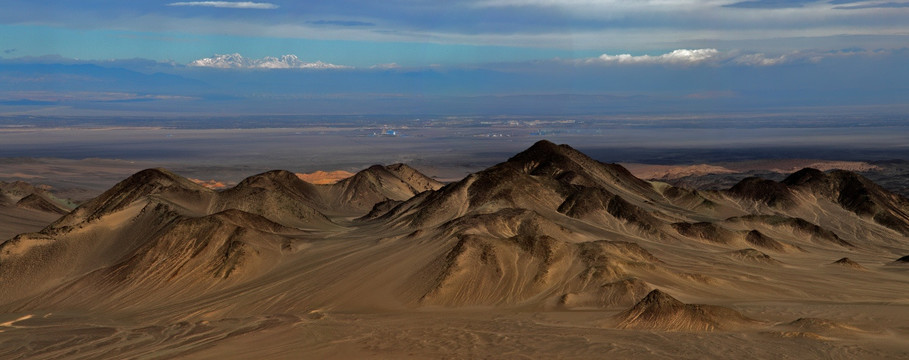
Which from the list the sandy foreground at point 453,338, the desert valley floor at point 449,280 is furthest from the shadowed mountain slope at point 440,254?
the sandy foreground at point 453,338

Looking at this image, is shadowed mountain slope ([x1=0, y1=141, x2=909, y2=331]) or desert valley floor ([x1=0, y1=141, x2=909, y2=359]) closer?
desert valley floor ([x1=0, y1=141, x2=909, y2=359])

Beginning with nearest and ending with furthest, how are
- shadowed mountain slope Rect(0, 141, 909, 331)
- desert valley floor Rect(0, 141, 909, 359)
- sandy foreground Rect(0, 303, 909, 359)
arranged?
sandy foreground Rect(0, 303, 909, 359) < desert valley floor Rect(0, 141, 909, 359) < shadowed mountain slope Rect(0, 141, 909, 331)

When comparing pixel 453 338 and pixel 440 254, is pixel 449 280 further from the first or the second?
pixel 453 338

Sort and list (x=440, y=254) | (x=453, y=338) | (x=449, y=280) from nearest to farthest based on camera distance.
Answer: (x=453, y=338) < (x=449, y=280) < (x=440, y=254)

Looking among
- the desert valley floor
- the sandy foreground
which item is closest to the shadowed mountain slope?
the desert valley floor

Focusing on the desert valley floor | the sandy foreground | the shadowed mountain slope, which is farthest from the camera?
the shadowed mountain slope

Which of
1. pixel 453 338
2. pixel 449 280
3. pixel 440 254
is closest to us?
pixel 453 338

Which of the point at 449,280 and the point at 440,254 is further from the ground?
the point at 440,254

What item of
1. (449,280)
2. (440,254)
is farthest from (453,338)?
(440,254)

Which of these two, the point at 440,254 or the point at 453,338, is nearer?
the point at 453,338

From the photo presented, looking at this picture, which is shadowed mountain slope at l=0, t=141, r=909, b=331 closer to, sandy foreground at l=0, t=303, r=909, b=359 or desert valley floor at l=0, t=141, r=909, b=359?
desert valley floor at l=0, t=141, r=909, b=359
